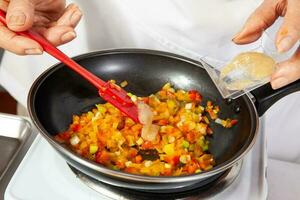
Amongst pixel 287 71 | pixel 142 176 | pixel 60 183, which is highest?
pixel 287 71

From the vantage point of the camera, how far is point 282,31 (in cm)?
61

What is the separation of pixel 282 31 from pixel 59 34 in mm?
392

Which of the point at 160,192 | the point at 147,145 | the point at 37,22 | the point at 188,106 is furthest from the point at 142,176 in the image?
the point at 37,22

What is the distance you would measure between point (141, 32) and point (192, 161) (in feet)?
1.15

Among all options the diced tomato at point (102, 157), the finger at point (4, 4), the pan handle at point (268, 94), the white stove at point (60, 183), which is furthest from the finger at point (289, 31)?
the finger at point (4, 4)

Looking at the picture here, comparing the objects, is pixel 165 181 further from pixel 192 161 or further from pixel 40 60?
pixel 40 60

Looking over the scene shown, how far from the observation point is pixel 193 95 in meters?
0.86

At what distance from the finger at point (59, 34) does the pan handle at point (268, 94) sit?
349mm

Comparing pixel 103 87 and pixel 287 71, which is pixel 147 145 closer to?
pixel 103 87

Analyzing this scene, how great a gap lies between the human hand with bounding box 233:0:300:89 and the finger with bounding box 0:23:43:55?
13.4 inches

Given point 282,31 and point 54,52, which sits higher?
point 282,31

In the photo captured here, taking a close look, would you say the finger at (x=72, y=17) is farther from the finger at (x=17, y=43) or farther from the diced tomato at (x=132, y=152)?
the diced tomato at (x=132, y=152)

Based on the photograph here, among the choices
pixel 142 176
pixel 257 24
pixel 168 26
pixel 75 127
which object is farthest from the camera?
pixel 168 26

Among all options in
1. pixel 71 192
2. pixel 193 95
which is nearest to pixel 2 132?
pixel 71 192
